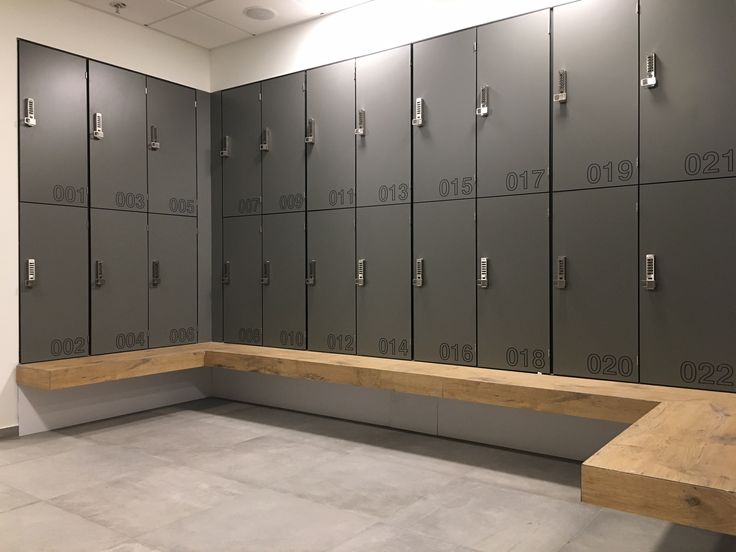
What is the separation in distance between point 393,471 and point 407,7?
10.6 feet

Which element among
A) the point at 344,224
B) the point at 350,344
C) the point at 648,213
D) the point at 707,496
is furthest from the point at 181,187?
the point at 707,496

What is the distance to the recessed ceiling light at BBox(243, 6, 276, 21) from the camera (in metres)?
4.80

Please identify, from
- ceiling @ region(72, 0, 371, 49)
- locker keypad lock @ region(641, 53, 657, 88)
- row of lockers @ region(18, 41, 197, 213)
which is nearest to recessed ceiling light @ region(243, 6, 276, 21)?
ceiling @ region(72, 0, 371, 49)

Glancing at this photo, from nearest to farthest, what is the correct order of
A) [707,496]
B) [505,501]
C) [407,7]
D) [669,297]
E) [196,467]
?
[707,496]
[505,501]
[669,297]
[196,467]
[407,7]

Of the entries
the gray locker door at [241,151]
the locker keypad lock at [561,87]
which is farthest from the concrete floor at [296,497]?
the locker keypad lock at [561,87]

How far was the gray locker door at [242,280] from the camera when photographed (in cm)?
535

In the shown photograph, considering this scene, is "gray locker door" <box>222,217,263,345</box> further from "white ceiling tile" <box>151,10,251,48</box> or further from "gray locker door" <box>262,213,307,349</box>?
"white ceiling tile" <box>151,10,251,48</box>

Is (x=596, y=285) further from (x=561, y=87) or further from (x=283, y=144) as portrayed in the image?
(x=283, y=144)

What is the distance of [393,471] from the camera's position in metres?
3.62

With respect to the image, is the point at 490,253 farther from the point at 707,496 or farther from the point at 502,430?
the point at 707,496

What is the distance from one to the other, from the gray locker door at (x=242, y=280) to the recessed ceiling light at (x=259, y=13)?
1.64m

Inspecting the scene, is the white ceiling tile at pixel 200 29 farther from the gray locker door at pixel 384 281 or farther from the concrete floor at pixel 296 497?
the concrete floor at pixel 296 497

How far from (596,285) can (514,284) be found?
1.68 feet

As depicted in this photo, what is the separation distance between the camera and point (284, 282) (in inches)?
203
